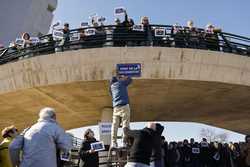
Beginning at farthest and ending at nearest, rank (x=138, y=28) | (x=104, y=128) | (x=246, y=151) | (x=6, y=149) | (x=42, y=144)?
1. (x=138, y=28)
2. (x=104, y=128)
3. (x=246, y=151)
4. (x=6, y=149)
5. (x=42, y=144)

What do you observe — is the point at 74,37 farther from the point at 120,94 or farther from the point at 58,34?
the point at 120,94

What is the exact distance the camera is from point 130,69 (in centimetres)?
1329

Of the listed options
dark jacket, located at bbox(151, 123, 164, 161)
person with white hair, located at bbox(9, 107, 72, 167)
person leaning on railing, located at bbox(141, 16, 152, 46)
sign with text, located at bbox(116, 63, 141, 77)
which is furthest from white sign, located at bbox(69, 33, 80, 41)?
person with white hair, located at bbox(9, 107, 72, 167)

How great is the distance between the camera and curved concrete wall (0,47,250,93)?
528 inches

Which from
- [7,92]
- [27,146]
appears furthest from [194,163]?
[27,146]

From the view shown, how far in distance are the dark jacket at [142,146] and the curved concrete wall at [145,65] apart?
22.5 feet

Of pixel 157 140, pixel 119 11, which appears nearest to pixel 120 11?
pixel 119 11

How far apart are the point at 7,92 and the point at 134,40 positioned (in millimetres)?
5248

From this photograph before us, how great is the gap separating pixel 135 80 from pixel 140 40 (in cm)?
150

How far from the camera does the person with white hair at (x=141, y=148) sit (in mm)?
6241

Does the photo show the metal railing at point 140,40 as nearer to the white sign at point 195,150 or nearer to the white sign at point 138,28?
the white sign at point 138,28

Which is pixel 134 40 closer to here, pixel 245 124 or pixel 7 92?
pixel 7 92

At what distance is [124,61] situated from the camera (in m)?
13.4

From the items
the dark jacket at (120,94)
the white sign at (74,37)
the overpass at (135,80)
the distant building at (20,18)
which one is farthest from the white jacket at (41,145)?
the distant building at (20,18)
